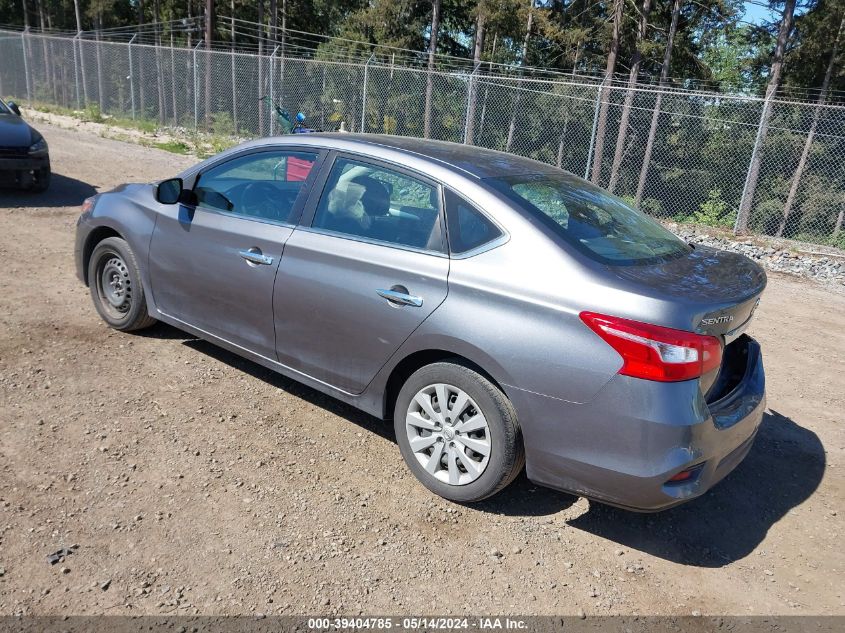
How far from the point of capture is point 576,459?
9.43 feet

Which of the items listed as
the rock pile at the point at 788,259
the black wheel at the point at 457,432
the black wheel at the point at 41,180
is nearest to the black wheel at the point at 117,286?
the black wheel at the point at 457,432

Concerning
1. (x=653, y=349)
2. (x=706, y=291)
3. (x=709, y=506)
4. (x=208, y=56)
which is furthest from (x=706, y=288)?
(x=208, y=56)

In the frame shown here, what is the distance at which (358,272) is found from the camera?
11.3ft

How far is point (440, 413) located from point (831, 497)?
2.30 metres

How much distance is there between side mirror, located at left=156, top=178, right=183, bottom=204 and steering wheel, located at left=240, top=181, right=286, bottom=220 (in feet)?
1.57

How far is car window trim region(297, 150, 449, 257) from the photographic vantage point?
3284 millimetres

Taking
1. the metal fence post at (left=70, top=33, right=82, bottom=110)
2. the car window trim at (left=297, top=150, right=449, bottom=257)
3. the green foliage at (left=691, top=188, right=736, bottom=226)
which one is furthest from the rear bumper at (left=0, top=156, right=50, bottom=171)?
the metal fence post at (left=70, top=33, right=82, bottom=110)

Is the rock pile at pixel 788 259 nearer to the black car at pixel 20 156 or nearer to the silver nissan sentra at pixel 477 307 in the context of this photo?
the silver nissan sentra at pixel 477 307

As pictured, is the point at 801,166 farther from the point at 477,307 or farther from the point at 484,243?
the point at 477,307

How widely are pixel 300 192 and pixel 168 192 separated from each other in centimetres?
103

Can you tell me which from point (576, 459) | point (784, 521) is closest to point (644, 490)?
point (576, 459)

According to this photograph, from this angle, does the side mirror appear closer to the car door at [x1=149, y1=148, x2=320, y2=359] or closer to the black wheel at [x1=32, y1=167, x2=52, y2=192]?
the car door at [x1=149, y1=148, x2=320, y2=359]

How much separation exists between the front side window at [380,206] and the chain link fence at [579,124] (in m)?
10.1

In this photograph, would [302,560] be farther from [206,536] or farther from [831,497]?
[831,497]
